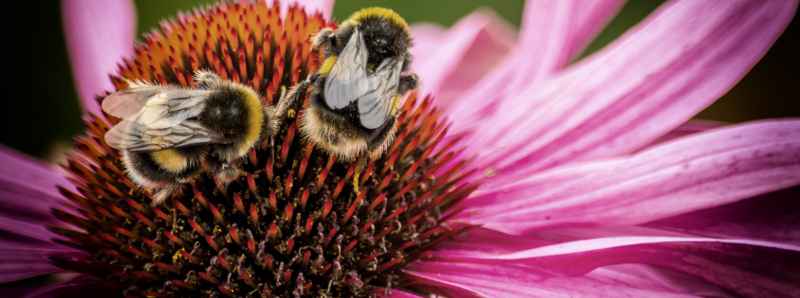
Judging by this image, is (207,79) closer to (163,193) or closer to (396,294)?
(163,193)

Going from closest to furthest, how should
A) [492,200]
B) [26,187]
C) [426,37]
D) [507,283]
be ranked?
[507,283] < [492,200] < [26,187] < [426,37]

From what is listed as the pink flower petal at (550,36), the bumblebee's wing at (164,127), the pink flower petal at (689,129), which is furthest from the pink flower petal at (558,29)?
the bumblebee's wing at (164,127)

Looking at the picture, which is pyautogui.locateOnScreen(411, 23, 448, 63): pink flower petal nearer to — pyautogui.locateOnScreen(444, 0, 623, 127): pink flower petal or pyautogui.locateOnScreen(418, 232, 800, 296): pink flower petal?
pyautogui.locateOnScreen(444, 0, 623, 127): pink flower petal

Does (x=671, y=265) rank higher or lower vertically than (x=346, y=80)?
lower

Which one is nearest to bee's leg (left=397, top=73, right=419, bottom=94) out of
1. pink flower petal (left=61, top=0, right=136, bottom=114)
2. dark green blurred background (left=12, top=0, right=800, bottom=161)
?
dark green blurred background (left=12, top=0, right=800, bottom=161)

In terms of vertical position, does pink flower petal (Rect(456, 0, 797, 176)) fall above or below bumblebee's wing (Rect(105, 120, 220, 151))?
above

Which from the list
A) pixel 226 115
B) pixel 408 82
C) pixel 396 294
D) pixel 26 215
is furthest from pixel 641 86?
pixel 26 215

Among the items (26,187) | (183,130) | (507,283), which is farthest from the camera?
(26,187)

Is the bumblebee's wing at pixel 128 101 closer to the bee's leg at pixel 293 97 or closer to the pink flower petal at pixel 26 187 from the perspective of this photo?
the bee's leg at pixel 293 97
